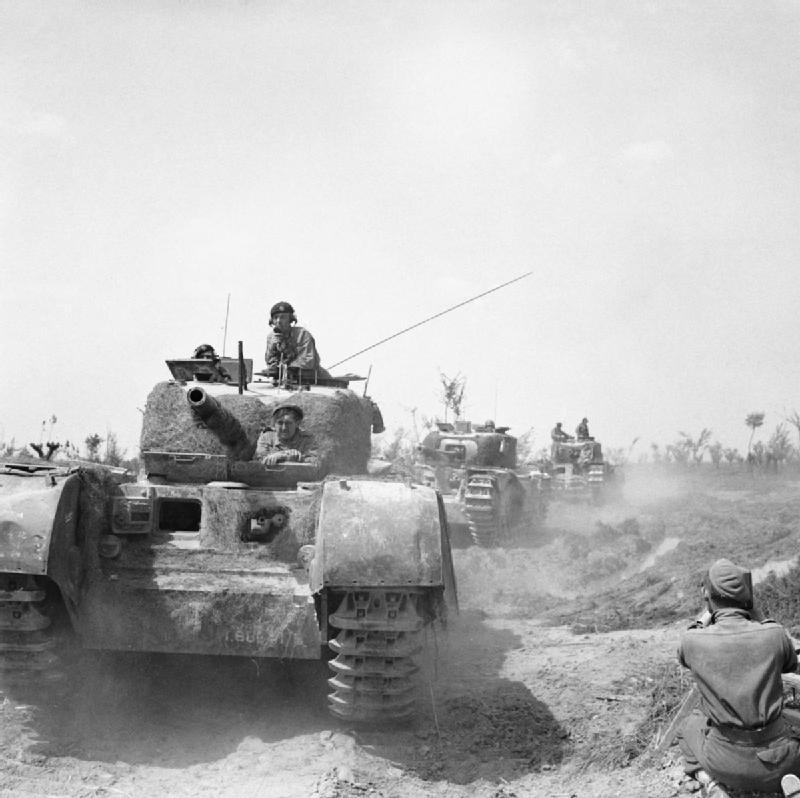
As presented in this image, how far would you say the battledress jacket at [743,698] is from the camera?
3.86m

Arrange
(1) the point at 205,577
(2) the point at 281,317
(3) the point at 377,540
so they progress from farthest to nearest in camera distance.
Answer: (2) the point at 281,317 < (1) the point at 205,577 < (3) the point at 377,540

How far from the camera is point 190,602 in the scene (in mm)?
5805

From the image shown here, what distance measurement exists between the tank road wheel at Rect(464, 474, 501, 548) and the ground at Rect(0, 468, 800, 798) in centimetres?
526

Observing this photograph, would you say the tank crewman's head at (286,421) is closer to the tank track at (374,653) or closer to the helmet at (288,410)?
the helmet at (288,410)

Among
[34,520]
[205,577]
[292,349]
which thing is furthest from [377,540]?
[292,349]

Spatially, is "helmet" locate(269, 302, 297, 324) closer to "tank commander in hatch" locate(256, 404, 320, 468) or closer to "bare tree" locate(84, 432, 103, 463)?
"tank commander in hatch" locate(256, 404, 320, 468)

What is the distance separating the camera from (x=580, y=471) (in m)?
25.1

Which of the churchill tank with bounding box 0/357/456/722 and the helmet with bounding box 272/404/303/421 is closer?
the churchill tank with bounding box 0/357/456/722

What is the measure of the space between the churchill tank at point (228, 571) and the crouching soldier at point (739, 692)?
1.76 metres

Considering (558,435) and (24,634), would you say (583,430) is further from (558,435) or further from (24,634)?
(24,634)

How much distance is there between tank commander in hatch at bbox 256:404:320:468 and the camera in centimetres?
734

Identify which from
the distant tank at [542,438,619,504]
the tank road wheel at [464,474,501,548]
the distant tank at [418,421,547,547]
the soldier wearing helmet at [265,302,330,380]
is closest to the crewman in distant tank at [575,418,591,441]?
the distant tank at [542,438,619,504]

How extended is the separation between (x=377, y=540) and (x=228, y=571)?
1202 millimetres

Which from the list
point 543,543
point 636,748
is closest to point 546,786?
point 636,748
